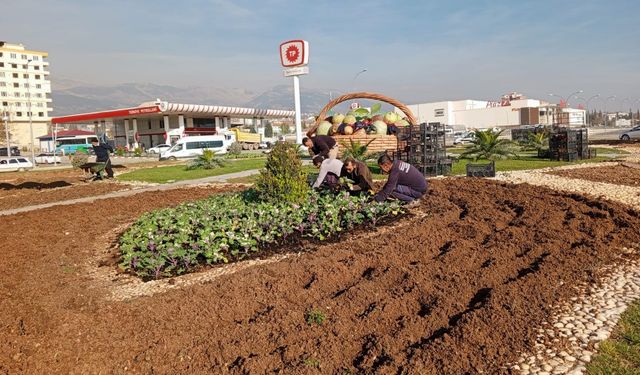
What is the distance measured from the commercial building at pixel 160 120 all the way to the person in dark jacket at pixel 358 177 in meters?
48.4

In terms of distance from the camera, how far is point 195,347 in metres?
3.53

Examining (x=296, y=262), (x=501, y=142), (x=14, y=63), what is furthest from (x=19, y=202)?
(x=14, y=63)

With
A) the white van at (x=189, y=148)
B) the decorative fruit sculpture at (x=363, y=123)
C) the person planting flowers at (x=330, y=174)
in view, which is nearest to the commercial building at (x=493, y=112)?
the white van at (x=189, y=148)

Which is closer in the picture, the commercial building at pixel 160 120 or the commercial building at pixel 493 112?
the commercial building at pixel 160 120

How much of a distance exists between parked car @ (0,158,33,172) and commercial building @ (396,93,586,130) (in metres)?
73.1

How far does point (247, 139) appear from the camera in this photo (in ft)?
182

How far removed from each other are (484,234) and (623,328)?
9.00 feet

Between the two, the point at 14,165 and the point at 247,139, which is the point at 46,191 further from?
the point at 247,139

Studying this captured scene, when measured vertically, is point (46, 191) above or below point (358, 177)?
below

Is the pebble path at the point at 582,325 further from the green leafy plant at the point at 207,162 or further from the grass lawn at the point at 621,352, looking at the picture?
the green leafy plant at the point at 207,162

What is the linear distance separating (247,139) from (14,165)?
26.6m

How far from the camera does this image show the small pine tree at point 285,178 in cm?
731

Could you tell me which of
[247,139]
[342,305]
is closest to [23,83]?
[247,139]

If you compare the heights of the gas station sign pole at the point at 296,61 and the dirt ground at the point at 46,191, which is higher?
the gas station sign pole at the point at 296,61
